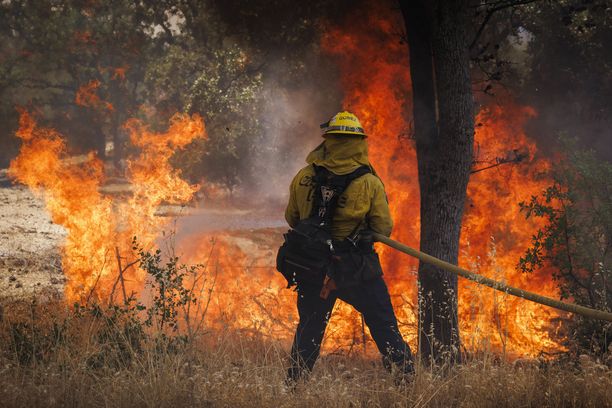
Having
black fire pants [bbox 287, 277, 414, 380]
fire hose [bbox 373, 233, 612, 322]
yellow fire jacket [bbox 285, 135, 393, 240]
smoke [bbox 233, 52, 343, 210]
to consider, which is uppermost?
smoke [bbox 233, 52, 343, 210]

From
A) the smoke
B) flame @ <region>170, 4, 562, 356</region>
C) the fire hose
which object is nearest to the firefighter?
the fire hose

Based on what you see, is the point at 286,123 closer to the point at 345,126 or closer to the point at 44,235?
the point at 44,235

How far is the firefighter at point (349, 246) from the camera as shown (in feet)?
13.9

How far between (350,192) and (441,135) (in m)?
1.69

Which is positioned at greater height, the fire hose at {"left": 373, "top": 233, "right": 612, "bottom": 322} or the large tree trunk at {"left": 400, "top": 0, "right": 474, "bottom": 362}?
the large tree trunk at {"left": 400, "top": 0, "right": 474, "bottom": 362}

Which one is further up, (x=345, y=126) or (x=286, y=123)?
(x=286, y=123)

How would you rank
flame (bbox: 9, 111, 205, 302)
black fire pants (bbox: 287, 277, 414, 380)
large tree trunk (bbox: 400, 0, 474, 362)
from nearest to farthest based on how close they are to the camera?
black fire pants (bbox: 287, 277, 414, 380) → large tree trunk (bbox: 400, 0, 474, 362) → flame (bbox: 9, 111, 205, 302)

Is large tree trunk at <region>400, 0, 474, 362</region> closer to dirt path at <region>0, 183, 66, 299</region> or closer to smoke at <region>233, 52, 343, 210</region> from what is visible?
dirt path at <region>0, 183, 66, 299</region>

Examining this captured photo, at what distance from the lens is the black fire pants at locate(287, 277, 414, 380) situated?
422 cm

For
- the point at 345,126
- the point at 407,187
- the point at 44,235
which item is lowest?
the point at 44,235

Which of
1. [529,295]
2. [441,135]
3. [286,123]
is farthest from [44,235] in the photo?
[286,123]

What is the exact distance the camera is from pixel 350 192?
4246mm

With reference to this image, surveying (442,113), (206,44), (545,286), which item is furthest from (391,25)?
(206,44)

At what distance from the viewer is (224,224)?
1798cm
